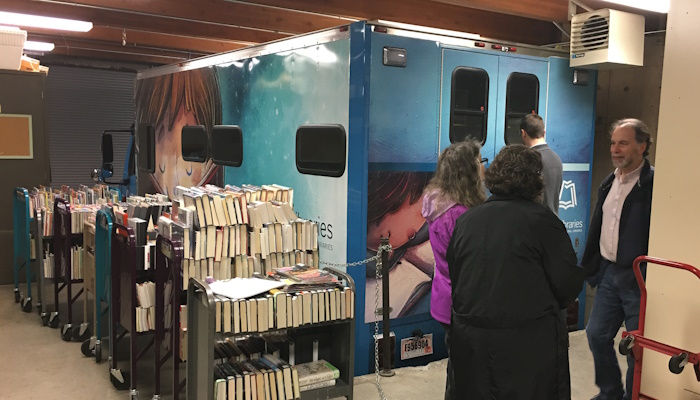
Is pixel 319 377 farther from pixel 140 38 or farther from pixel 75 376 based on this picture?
pixel 140 38

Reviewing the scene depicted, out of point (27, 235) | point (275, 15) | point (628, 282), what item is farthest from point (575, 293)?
point (275, 15)

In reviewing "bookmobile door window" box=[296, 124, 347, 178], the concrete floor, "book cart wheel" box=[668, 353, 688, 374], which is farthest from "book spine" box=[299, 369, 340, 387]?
"book cart wheel" box=[668, 353, 688, 374]

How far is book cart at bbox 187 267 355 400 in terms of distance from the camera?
9.73ft

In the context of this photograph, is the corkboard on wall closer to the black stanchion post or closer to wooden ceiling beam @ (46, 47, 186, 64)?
wooden ceiling beam @ (46, 47, 186, 64)

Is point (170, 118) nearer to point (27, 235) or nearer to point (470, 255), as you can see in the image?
point (27, 235)

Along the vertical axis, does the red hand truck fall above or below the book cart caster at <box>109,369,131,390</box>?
above

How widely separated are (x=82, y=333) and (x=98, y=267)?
2.91 feet

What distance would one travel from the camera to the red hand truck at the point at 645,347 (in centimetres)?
249

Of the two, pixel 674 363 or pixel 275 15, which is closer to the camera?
pixel 674 363

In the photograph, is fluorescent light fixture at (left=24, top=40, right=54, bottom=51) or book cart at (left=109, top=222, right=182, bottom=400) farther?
fluorescent light fixture at (left=24, top=40, right=54, bottom=51)

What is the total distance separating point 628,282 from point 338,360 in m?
1.70

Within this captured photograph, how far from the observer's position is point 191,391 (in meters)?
3.29

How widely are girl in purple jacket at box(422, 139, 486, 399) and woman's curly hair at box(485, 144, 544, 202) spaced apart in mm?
566

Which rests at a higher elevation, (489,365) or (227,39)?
(227,39)
